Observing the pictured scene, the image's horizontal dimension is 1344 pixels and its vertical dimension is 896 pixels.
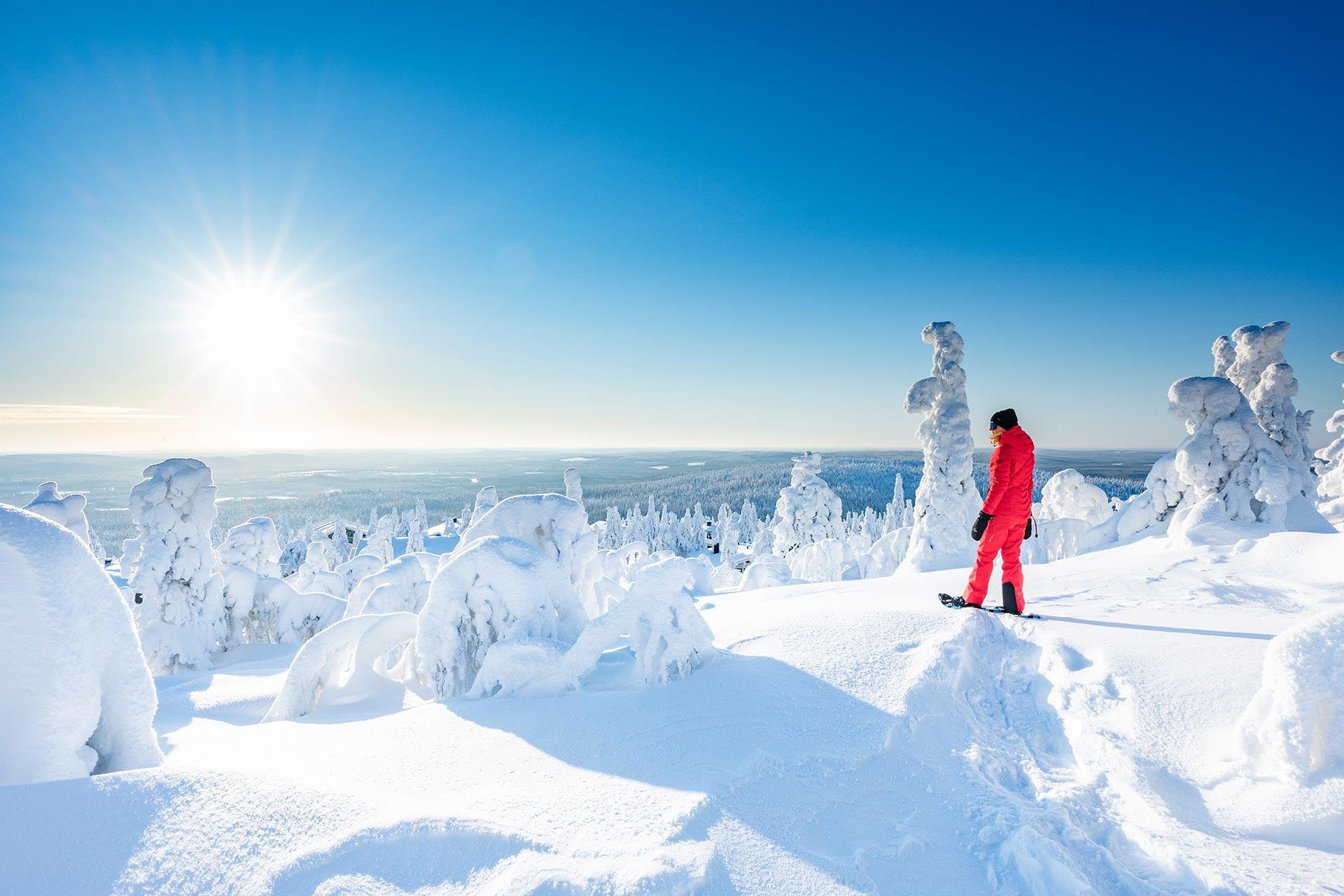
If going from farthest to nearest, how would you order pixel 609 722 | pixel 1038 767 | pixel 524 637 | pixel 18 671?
pixel 524 637, pixel 609 722, pixel 1038 767, pixel 18 671

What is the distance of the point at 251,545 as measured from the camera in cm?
2047

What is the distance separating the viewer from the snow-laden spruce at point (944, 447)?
17.3m

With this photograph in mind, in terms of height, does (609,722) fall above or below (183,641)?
above

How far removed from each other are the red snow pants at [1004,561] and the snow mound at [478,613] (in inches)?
165

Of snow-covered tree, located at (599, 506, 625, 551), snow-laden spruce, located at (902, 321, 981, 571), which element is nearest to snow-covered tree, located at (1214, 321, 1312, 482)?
snow-laden spruce, located at (902, 321, 981, 571)

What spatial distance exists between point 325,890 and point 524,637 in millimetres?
3352

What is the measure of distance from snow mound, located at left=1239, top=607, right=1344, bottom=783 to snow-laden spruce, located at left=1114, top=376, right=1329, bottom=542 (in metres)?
8.73

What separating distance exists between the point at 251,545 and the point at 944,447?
25.8m

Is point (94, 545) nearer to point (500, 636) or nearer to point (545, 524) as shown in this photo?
point (545, 524)

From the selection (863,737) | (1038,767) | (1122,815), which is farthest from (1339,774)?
(863,737)

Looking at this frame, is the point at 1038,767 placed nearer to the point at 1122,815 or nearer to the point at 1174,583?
the point at 1122,815

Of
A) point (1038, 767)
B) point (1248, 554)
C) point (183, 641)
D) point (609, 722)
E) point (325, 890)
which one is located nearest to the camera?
point (325, 890)

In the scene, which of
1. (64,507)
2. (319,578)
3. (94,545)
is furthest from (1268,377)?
(94,545)

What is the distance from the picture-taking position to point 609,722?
3660 millimetres
